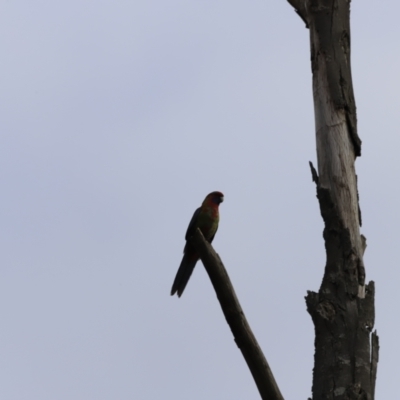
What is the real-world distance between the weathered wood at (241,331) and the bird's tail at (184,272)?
3.82 meters

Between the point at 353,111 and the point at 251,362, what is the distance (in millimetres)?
1934

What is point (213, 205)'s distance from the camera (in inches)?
357

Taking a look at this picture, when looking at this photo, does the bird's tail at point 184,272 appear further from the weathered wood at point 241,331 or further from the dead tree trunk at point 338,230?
the weathered wood at point 241,331

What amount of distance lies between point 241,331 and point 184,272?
3.96 m

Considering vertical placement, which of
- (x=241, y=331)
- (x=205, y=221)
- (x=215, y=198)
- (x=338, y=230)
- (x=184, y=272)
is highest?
(x=215, y=198)

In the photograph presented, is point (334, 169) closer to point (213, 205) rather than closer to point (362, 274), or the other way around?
point (362, 274)

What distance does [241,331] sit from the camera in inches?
162

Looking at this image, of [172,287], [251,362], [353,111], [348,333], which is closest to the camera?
[251,362]

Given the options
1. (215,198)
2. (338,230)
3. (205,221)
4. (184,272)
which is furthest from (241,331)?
(215,198)

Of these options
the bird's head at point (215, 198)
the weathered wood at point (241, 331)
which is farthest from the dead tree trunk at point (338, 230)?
the bird's head at point (215, 198)

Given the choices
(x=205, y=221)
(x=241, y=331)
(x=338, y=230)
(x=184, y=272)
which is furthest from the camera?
(x=205, y=221)

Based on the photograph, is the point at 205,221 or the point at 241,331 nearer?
the point at 241,331

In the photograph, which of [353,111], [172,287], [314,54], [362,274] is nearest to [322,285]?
[362,274]

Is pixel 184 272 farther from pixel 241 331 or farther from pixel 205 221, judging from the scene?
pixel 241 331
